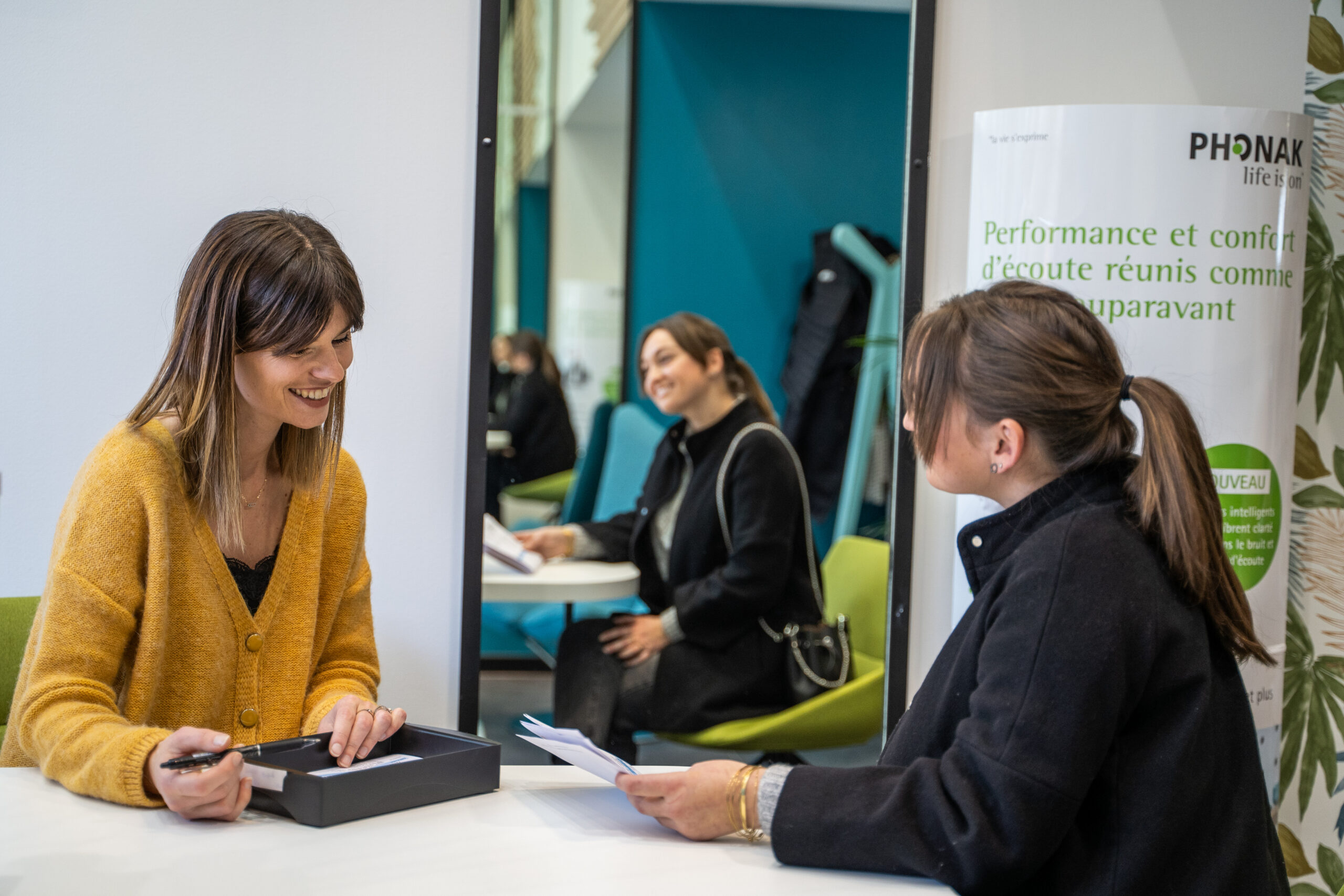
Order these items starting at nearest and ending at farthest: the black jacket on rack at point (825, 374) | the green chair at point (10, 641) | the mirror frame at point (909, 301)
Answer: the green chair at point (10, 641)
the mirror frame at point (909, 301)
the black jacket on rack at point (825, 374)

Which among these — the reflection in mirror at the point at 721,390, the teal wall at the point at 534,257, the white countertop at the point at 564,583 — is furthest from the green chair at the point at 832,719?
the teal wall at the point at 534,257

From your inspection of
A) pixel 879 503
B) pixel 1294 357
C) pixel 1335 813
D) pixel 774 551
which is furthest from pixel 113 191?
pixel 1335 813

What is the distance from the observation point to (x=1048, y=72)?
2691mm

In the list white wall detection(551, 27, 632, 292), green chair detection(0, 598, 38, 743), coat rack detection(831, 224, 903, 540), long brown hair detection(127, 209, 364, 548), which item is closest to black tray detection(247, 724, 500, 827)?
long brown hair detection(127, 209, 364, 548)

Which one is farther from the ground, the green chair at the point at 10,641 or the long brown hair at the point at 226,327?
the long brown hair at the point at 226,327

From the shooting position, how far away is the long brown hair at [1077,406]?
133 cm

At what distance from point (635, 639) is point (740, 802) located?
1756 millimetres

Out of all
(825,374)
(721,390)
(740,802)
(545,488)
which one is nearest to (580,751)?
(740,802)

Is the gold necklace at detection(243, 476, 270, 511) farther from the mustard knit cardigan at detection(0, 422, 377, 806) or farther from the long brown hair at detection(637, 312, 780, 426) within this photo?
the long brown hair at detection(637, 312, 780, 426)

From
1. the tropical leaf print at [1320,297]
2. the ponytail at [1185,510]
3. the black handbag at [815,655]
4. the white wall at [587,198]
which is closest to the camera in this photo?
the ponytail at [1185,510]

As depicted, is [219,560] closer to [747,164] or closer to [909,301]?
[909,301]

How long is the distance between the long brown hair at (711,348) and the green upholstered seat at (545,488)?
1.72 feet

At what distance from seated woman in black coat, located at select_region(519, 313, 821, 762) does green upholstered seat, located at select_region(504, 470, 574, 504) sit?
0.11 m

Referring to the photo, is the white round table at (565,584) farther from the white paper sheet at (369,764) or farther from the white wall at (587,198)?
the white wall at (587,198)
